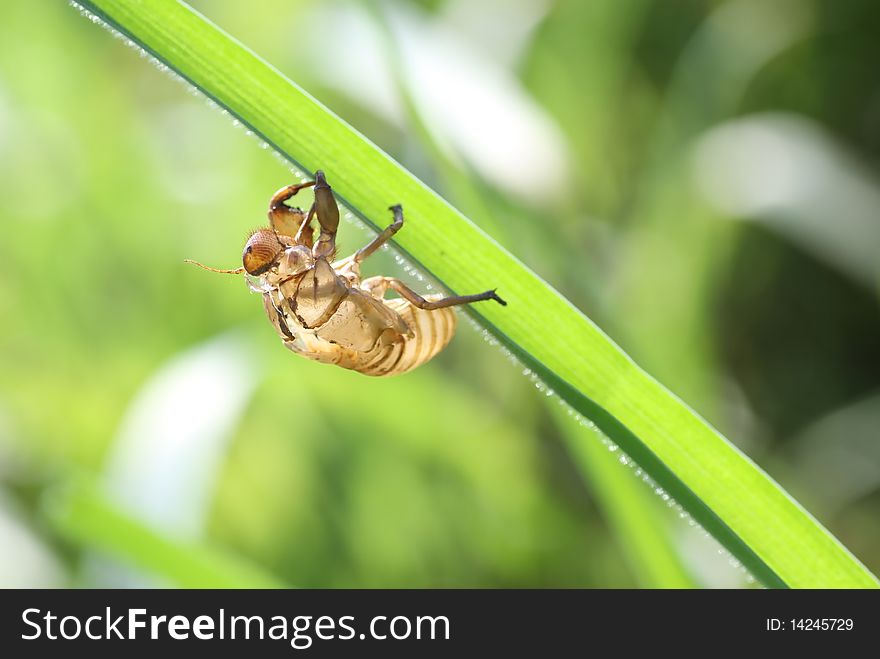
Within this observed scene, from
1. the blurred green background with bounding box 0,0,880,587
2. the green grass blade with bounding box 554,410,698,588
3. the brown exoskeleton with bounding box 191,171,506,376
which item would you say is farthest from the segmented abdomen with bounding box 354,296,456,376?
the blurred green background with bounding box 0,0,880,587

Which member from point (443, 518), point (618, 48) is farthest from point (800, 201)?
point (443, 518)

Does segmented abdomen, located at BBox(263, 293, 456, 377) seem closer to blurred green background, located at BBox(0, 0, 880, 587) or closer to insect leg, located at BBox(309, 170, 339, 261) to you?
insect leg, located at BBox(309, 170, 339, 261)

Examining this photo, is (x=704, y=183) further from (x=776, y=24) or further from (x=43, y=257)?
(x=43, y=257)

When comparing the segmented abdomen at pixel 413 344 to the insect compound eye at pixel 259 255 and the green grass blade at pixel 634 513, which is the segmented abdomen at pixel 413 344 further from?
the green grass blade at pixel 634 513

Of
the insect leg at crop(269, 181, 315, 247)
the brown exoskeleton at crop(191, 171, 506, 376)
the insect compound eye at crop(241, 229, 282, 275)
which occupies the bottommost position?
the brown exoskeleton at crop(191, 171, 506, 376)

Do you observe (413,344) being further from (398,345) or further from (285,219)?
(285,219)
